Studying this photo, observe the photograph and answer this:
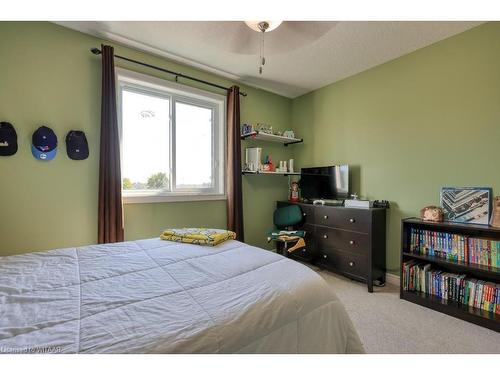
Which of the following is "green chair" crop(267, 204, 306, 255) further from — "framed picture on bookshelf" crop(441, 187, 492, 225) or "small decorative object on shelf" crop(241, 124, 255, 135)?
"framed picture on bookshelf" crop(441, 187, 492, 225)

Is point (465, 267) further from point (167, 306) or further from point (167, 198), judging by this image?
point (167, 198)

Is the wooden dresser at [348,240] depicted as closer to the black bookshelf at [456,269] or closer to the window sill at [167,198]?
the black bookshelf at [456,269]

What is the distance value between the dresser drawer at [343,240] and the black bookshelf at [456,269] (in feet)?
1.19

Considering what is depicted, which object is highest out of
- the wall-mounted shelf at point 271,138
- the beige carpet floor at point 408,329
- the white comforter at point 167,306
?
the wall-mounted shelf at point 271,138

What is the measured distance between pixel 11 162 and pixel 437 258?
3810 mm

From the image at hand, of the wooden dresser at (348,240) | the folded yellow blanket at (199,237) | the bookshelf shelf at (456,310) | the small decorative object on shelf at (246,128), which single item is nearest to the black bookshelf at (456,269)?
the bookshelf shelf at (456,310)

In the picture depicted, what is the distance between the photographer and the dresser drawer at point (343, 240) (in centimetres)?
257

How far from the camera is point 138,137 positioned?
102 inches

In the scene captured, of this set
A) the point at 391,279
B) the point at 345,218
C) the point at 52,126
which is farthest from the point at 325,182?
the point at 52,126

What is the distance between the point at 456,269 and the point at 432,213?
1.88 feet

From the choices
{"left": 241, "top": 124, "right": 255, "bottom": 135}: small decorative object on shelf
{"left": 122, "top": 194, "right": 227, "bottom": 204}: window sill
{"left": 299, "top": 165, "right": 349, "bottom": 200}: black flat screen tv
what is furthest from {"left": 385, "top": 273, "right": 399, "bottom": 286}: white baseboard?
{"left": 241, "top": 124, "right": 255, "bottom": 135}: small decorative object on shelf
